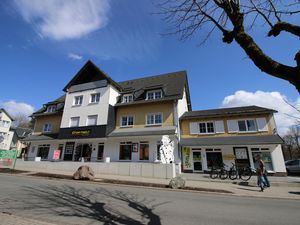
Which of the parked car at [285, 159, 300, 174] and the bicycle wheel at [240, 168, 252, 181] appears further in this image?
the parked car at [285, 159, 300, 174]

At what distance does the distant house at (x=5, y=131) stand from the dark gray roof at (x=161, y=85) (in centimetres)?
3707

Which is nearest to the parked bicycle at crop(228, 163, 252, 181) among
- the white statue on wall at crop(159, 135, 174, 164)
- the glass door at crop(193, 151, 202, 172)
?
the glass door at crop(193, 151, 202, 172)

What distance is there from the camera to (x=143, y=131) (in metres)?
20.0

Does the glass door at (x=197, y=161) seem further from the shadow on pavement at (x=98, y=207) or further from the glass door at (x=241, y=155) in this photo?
the shadow on pavement at (x=98, y=207)

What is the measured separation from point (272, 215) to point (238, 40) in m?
6.00

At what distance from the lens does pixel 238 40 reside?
319 cm

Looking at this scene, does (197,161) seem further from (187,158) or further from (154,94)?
(154,94)

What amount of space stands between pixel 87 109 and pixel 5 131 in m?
37.0

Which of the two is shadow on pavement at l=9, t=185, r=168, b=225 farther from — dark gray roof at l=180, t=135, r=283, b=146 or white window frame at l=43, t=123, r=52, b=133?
white window frame at l=43, t=123, r=52, b=133

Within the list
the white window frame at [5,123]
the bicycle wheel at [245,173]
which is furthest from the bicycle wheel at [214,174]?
the white window frame at [5,123]

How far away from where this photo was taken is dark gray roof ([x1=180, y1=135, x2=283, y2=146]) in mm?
17428

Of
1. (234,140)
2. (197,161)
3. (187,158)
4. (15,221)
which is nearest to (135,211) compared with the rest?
(15,221)

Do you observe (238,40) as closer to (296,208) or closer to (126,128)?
(296,208)

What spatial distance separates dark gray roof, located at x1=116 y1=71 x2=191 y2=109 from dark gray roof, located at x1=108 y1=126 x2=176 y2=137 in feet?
10.6
